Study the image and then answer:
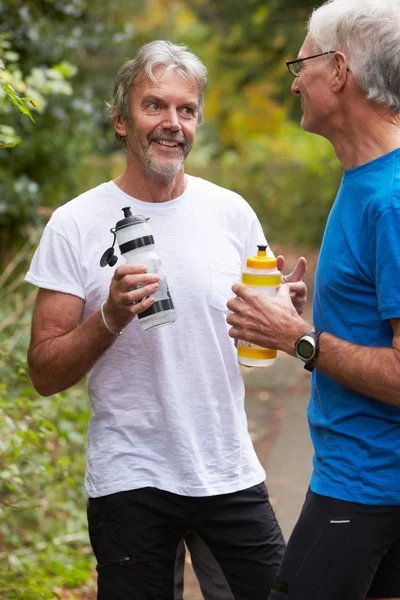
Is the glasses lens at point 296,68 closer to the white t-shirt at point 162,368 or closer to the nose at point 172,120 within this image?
the nose at point 172,120

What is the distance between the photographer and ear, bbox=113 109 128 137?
3.47 metres

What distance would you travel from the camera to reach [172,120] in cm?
331

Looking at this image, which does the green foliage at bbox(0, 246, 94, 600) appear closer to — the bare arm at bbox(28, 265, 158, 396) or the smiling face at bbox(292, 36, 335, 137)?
the bare arm at bbox(28, 265, 158, 396)

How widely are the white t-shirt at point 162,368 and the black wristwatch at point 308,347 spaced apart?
2.18 ft

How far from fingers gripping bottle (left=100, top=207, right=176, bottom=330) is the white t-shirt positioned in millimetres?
341

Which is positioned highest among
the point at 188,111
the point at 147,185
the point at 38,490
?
the point at 188,111

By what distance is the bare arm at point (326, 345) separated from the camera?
100 inches

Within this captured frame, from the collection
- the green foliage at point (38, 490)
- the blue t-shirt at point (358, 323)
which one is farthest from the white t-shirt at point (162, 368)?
the green foliage at point (38, 490)

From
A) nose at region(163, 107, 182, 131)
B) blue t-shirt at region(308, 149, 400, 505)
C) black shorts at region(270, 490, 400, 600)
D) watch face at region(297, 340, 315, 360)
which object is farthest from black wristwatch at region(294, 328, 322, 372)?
nose at region(163, 107, 182, 131)

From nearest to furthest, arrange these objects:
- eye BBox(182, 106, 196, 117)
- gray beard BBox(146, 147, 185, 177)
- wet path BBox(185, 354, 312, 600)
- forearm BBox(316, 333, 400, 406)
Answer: forearm BBox(316, 333, 400, 406), gray beard BBox(146, 147, 185, 177), eye BBox(182, 106, 196, 117), wet path BBox(185, 354, 312, 600)

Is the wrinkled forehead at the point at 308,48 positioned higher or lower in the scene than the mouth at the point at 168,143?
higher

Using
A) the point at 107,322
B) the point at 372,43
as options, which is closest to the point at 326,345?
the point at 107,322

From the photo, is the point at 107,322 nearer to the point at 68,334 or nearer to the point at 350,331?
the point at 68,334

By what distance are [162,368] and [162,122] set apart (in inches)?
33.3
